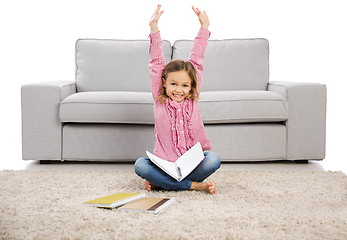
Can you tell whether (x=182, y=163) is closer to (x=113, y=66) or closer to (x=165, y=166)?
(x=165, y=166)

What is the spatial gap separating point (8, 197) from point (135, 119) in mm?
1086

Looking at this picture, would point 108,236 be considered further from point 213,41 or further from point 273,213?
point 213,41

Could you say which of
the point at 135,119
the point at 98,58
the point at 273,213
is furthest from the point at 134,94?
the point at 273,213

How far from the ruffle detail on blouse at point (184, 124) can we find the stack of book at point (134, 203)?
1.17 ft

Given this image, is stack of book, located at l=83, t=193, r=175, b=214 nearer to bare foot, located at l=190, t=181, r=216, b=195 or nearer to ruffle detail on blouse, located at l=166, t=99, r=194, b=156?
bare foot, located at l=190, t=181, r=216, b=195

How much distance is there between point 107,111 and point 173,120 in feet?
2.72

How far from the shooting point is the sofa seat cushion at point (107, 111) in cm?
293

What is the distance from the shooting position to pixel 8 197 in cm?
208

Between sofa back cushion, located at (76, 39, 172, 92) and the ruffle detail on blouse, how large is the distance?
1.23 metres

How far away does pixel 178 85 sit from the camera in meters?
2.21

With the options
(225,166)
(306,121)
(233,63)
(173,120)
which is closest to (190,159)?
(173,120)

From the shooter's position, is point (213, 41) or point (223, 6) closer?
point (213, 41)

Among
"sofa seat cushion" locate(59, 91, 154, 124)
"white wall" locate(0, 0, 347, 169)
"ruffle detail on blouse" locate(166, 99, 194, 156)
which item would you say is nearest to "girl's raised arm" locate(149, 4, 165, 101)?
"ruffle detail on blouse" locate(166, 99, 194, 156)

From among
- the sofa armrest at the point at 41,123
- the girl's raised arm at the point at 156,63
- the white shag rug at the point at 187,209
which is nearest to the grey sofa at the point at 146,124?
the sofa armrest at the point at 41,123
